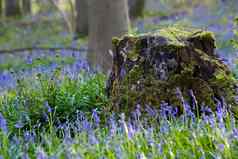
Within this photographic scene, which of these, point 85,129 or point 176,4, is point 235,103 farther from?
point 176,4

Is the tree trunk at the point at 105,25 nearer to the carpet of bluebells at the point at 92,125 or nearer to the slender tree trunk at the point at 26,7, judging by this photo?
the carpet of bluebells at the point at 92,125

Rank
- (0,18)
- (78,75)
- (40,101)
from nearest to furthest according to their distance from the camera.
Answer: (40,101)
(78,75)
(0,18)

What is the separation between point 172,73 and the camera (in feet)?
16.9

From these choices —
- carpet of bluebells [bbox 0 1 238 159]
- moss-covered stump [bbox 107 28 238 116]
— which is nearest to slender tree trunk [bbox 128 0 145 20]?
carpet of bluebells [bbox 0 1 238 159]

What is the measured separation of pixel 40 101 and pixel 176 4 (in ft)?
69.7

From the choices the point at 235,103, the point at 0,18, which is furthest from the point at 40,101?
the point at 0,18

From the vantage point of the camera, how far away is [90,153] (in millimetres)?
3689

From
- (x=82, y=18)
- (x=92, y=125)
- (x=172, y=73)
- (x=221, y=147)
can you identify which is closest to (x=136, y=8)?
(x=82, y=18)

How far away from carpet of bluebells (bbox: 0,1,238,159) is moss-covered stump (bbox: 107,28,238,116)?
134mm

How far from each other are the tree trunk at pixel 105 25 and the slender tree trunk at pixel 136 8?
11109mm

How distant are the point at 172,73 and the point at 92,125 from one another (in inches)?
38.8

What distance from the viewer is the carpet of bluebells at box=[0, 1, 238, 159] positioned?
3.64m

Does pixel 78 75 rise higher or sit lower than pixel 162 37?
lower

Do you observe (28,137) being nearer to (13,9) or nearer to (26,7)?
(13,9)
